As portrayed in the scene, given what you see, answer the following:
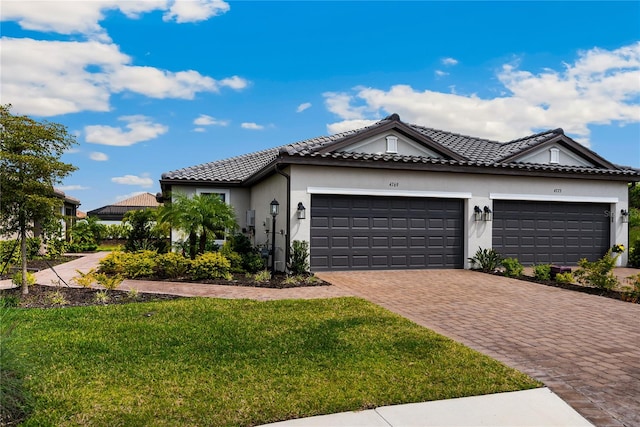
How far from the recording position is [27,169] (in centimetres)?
913

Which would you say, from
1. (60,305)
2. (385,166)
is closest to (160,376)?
(60,305)

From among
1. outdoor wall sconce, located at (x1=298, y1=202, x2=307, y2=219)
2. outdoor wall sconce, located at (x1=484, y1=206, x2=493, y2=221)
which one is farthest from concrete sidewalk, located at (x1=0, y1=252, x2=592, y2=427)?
outdoor wall sconce, located at (x1=484, y1=206, x2=493, y2=221)

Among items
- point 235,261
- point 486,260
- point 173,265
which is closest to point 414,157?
point 486,260

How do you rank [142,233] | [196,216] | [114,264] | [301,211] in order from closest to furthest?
[114,264] < [196,216] < [301,211] < [142,233]

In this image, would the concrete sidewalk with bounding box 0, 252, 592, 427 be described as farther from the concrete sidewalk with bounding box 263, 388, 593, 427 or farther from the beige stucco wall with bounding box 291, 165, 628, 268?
the beige stucco wall with bounding box 291, 165, 628, 268

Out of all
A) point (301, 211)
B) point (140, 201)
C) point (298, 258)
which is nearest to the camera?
point (298, 258)

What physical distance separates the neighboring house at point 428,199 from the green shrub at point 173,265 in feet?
9.07

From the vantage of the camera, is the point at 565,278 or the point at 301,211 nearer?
the point at 565,278

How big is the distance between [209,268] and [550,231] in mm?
11498

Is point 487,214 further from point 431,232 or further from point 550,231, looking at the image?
point 550,231

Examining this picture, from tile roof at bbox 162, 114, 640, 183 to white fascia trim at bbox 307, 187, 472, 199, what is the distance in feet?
3.03

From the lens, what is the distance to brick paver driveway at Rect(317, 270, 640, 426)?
4.43 m

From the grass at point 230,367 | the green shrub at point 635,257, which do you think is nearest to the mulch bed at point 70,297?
the grass at point 230,367

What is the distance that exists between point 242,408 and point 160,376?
1221 millimetres
